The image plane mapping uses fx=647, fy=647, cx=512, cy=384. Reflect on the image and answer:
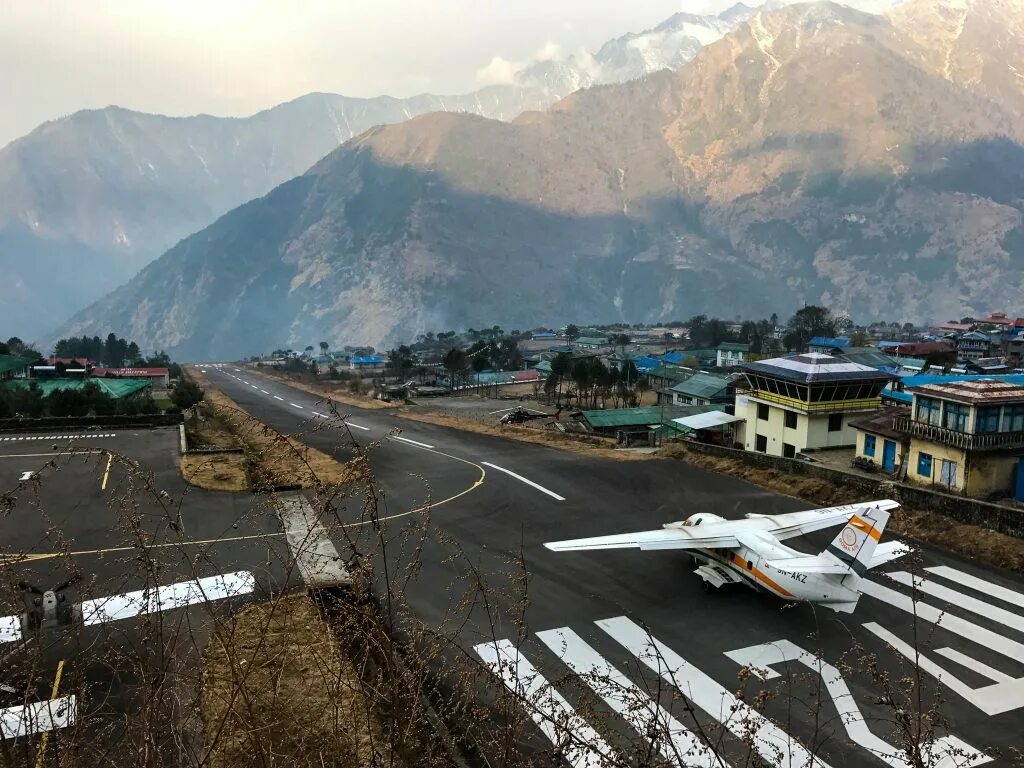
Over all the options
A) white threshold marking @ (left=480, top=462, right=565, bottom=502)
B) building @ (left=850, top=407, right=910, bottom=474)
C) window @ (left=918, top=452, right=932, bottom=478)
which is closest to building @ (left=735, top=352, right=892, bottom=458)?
building @ (left=850, top=407, right=910, bottom=474)

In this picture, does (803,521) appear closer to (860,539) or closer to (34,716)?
(860,539)

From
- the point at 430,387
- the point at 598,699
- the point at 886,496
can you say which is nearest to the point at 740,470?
the point at 886,496

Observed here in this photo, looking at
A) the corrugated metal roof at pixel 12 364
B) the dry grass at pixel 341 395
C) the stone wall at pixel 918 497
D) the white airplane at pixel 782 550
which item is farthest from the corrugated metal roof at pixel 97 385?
the white airplane at pixel 782 550

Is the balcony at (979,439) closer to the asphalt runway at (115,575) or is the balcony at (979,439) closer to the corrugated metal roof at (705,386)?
the asphalt runway at (115,575)

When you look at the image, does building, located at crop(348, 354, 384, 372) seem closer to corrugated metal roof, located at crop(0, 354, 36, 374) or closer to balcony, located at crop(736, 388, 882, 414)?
corrugated metal roof, located at crop(0, 354, 36, 374)

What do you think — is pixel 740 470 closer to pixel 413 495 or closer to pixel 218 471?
pixel 413 495
